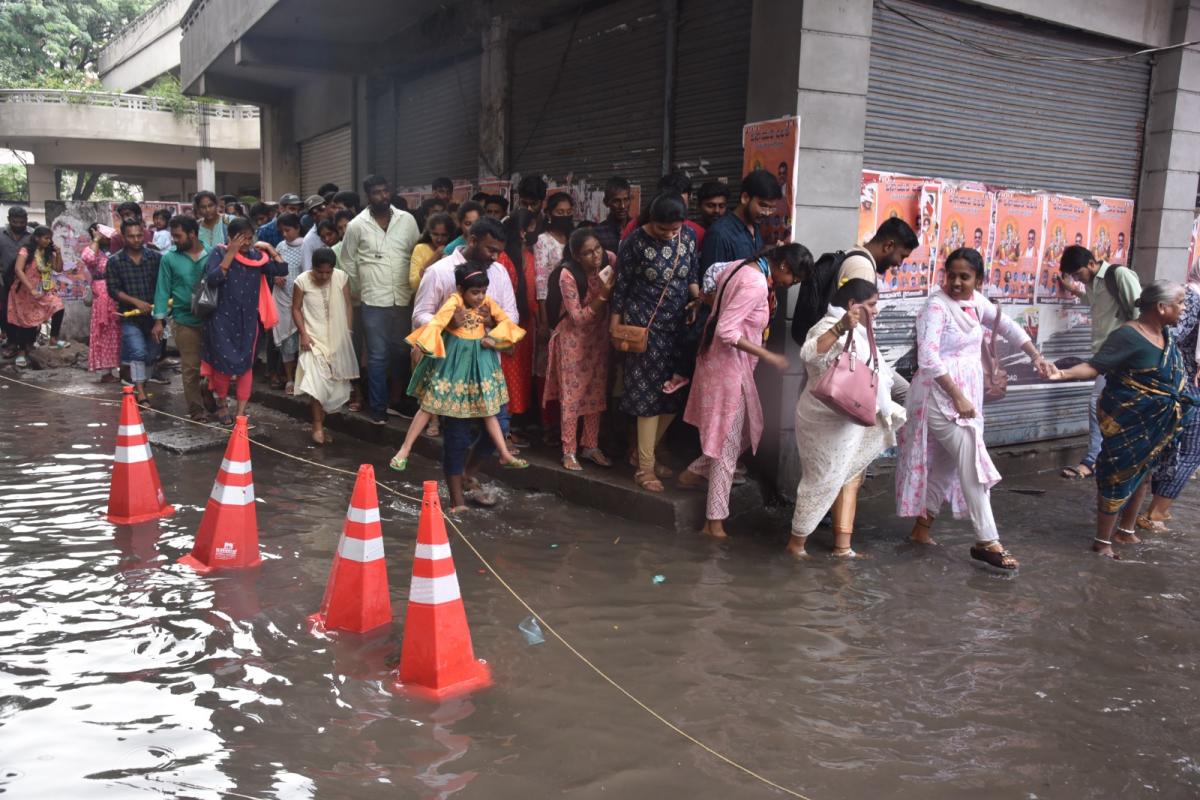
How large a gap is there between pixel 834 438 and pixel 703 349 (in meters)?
1.01

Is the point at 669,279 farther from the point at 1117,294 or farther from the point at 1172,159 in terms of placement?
the point at 1172,159

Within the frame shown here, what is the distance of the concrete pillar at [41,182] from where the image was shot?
33438 millimetres

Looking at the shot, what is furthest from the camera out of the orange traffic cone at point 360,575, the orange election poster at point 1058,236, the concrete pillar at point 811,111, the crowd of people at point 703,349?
the orange election poster at point 1058,236

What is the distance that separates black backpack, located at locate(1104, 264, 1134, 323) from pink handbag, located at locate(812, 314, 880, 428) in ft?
11.8

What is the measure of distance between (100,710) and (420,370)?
3.10 metres

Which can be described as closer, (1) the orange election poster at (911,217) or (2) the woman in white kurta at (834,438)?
(2) the woman in white kurta at (834,438)

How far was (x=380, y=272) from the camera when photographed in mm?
8078

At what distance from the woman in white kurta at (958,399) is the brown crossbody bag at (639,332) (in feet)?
5.03

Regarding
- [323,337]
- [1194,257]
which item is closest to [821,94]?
[323,337]

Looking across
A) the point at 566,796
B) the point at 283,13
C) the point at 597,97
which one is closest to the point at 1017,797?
the point at 566,796

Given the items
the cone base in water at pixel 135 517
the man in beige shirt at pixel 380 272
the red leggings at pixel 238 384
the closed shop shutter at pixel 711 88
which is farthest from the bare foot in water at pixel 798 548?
the red leggings at pixel 238 384

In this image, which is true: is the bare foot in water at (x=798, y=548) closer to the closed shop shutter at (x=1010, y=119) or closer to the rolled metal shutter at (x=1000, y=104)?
the closed shop shutter at (x=1010, y=119)

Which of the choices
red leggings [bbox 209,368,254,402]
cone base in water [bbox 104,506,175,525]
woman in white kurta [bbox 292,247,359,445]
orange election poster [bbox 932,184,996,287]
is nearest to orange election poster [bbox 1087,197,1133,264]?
orange election poster [bbox 932,184,996,287]

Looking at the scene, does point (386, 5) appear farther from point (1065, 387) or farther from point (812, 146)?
point (1065, 387)
